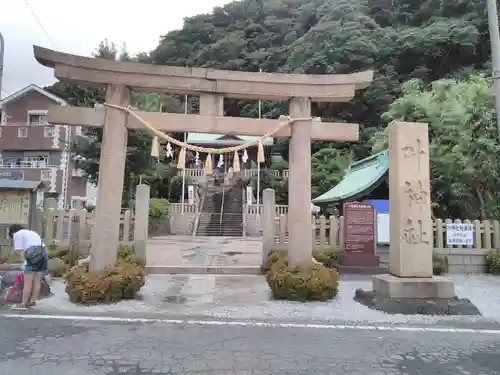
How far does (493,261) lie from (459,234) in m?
1.18

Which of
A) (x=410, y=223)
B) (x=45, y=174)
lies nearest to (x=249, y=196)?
(x=45, y=174)

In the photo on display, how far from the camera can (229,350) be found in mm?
5469

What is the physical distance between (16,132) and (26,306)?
87.9ft

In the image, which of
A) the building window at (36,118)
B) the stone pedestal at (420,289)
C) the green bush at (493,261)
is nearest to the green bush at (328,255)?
the green bush at (493,261)

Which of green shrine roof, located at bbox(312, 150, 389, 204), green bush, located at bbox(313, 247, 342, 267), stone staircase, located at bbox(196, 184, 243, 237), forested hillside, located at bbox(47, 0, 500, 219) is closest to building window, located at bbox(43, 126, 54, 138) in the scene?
forested hillside, located at bbox(47, 0, 500, 219)

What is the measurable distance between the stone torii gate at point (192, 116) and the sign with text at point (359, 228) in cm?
373

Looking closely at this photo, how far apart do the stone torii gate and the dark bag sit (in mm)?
1097

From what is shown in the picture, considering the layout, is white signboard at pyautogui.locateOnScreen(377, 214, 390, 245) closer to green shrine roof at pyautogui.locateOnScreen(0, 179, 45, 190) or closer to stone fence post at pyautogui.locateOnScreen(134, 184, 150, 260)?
stone fence post at pyautogui.locateOnScreen(134, 184, 150, 260)

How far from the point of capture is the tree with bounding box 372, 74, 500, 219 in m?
13.2

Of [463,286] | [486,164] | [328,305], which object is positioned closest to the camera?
[328,305]

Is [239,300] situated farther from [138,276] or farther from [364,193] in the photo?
[364,193]

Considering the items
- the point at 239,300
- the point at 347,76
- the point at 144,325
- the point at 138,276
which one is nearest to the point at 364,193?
the point at 347,76

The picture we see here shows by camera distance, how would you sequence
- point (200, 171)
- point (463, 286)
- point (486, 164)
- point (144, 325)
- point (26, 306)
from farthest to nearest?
1. point (200, 171)
2. point (486, 164)
3. point (463, 286)
4. point (26, 306)
5. point (144, 325)

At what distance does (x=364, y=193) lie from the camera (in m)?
15.9
